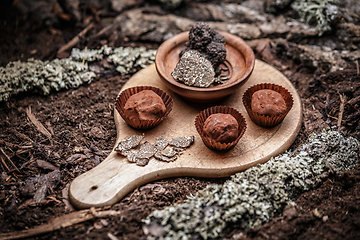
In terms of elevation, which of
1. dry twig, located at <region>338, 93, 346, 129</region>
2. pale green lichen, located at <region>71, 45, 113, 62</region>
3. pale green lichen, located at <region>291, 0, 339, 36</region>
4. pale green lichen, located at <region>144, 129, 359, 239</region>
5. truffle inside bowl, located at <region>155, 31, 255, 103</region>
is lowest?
dry twig, located at <region>338, 93, 346, 129</region>

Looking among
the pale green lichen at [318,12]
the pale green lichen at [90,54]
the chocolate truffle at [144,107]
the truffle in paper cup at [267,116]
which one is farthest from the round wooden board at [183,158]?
the pale green lichen at [318,12]

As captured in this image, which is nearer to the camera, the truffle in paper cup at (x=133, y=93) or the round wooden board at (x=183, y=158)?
the round wooden board at (x=183, y=158)

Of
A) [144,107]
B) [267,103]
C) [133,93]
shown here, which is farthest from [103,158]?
[267,103]

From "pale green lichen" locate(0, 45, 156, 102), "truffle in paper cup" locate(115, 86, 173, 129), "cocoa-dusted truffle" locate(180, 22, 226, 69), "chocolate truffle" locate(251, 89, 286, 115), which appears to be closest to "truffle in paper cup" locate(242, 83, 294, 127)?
"chocolate truffle" locate(251, 89, 286, 115)

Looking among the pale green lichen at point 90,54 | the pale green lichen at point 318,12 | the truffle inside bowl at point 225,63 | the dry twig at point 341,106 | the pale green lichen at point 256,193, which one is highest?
the pale green lichen at point 90,54

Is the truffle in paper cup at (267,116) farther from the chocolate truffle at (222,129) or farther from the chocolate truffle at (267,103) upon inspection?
the chocolate truffle at (222,129)

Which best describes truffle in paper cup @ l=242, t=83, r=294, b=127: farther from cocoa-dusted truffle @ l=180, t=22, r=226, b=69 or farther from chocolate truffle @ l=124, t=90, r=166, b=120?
chocolate truffle @ l=124, t=90, r=166, b=120

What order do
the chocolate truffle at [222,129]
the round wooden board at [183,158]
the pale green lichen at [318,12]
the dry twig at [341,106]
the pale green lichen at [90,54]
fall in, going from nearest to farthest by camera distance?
the round wooden board at [183,158] → the chocolate truffle at [222,129] → the dry twig at [341,106] → the pale green lichen at [90,54] → the pale green lichen at [318,12]
